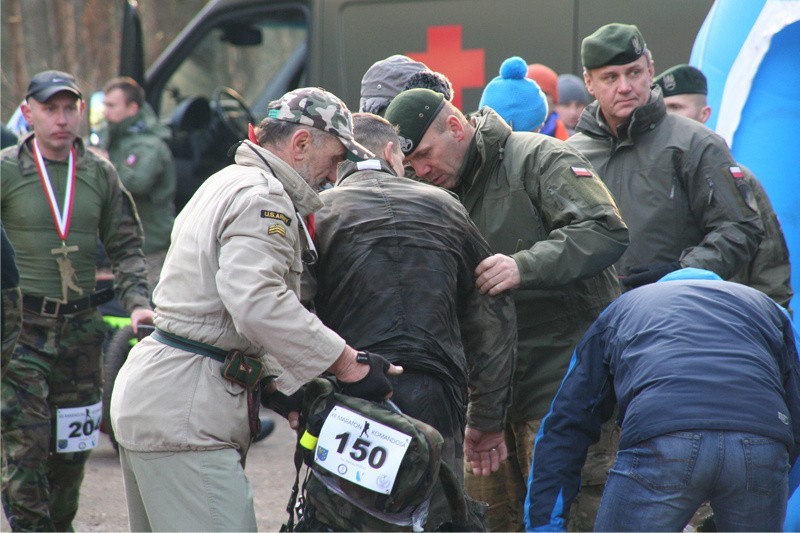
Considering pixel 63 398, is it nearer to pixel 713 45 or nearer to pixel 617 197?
pixel 617 197

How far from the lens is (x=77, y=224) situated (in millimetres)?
5520

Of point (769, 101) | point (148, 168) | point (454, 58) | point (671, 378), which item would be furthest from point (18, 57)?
point (671, 378)

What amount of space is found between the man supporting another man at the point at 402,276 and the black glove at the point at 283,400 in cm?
24

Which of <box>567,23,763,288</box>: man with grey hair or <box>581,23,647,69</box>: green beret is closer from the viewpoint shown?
<box>567,23,763,288</box>: man with grey hair

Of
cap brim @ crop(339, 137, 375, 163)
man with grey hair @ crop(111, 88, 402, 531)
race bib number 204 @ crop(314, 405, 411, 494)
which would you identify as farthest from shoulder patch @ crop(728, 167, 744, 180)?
race bib number 204 @ crop(314, 405, 411, 494)

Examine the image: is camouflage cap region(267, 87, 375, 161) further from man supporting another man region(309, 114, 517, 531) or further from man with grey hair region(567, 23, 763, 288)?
man with grey hair region(567, 23, 763, 288)

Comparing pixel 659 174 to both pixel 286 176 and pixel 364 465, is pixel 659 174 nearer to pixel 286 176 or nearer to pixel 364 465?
pixel 286 176

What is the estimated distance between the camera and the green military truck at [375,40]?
718cm

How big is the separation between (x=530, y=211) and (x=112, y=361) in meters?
3.73

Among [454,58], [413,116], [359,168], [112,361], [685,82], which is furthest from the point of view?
[454,58]

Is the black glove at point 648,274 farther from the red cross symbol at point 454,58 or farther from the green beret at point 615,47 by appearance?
the red cross symbol at point 454,58

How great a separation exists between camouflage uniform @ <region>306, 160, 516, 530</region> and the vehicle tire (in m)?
3.78

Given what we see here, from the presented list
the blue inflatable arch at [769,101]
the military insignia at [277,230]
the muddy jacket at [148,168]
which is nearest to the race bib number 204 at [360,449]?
the military insignia at [277,230]

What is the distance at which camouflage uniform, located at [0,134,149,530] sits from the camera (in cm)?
520
